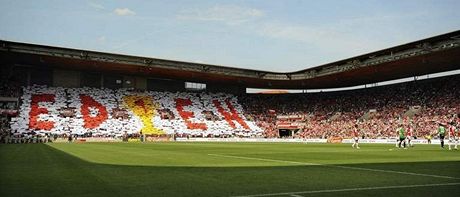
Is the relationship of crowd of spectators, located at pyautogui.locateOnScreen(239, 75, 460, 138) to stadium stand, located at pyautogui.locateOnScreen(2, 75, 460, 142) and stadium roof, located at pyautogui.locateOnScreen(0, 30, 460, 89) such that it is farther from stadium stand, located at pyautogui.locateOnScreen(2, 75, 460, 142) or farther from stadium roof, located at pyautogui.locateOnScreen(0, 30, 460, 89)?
stadium roof, located at pyautogui.locateOnScreen(0, 30, 460, 89)

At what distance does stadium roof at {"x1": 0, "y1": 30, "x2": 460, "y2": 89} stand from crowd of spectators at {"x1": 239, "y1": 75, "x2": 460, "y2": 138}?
9.33 feet

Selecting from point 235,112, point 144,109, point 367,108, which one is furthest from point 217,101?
point 367,108

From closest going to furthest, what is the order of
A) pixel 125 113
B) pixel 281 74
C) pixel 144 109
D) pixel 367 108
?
pixel 367 108
pixel 125 113
pixel 281 74
pixel 144 109

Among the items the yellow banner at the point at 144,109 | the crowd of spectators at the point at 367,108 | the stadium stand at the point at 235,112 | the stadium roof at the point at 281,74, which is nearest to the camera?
the stadium roof at the point at 281,74

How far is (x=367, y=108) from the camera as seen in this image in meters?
73.2

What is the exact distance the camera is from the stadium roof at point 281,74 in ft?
175

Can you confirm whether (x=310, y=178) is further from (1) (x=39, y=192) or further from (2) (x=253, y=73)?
(2) (x=253, y=73)

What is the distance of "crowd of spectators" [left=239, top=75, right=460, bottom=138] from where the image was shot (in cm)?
6091

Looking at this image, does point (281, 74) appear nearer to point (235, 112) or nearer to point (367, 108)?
point (235, 112)

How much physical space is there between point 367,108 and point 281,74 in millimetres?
15239

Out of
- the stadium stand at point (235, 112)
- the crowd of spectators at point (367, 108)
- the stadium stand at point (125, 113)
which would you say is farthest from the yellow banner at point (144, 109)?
the crowd of spectators at point (367, 108)

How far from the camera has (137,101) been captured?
80062 mm

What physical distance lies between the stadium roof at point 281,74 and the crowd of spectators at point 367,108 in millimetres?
2844

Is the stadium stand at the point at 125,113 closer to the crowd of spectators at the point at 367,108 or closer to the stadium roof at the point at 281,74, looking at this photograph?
the stadium roof at the point at 281,74
